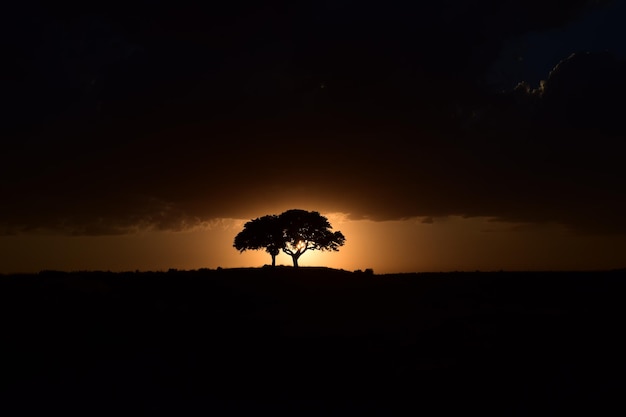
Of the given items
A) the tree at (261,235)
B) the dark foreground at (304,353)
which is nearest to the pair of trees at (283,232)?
the tree at (261,235)

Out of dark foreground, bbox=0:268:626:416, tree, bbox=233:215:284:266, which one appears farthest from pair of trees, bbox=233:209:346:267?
dark foreground, bbox=0:268:626:416

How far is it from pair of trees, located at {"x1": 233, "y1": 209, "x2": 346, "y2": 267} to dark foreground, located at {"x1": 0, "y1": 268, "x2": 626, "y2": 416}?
130 feet

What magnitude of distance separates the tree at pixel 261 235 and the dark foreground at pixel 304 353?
3955cm

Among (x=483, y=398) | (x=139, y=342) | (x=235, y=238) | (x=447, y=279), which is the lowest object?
A: (x=483, y=398)

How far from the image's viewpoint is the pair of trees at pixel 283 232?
74500 millimetres

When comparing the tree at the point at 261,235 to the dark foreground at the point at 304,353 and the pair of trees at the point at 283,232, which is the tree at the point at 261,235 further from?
the dark foreground at the point at 304,353

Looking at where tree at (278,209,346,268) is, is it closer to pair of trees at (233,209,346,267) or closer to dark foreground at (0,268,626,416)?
pair of trees at (233,209,346,267)

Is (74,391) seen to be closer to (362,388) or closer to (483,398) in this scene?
(362,388)

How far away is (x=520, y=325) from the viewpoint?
21984 mm

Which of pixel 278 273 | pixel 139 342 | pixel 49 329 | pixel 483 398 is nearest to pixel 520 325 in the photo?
pixel 483 398

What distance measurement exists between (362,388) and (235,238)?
62.8m

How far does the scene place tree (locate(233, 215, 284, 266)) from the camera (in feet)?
244

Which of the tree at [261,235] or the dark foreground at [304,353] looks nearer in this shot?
the dark foreground at [304,353]

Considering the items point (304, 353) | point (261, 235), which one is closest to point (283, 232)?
point (261, 235)
